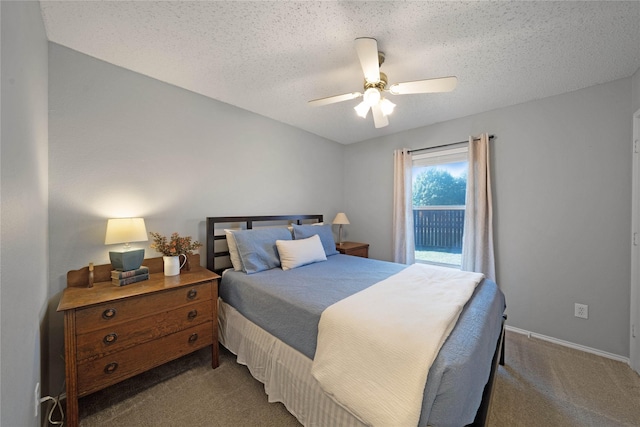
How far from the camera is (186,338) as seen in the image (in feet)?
6.00

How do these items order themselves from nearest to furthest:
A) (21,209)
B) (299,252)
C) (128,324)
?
(21,209) < (128,324) < (299,252)

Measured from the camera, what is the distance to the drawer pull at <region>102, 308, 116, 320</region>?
147cm

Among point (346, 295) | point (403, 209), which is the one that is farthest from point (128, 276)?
point (403, 209)

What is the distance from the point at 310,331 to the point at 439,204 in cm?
270

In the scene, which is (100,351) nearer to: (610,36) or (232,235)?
(232,235)

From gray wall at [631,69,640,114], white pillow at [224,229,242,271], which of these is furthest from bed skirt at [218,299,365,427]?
gray wall at [631,69,640,114]

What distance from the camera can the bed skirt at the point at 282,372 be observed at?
1306 millimetres

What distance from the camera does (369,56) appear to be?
147 centimetres

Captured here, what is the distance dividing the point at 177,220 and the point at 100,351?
1.14 metres

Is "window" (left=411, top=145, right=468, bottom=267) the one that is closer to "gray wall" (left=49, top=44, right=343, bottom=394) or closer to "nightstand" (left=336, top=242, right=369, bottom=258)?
"nightstand" (left=336, top=242, right=369, bottom=258)

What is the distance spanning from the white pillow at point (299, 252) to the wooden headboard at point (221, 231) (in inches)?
22.6

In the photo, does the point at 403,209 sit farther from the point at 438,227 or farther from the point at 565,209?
the point at 565,209

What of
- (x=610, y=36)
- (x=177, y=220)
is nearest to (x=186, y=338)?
(x=177, y=220)

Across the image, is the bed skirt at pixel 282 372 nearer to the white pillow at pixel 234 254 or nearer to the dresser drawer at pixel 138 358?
the dresser drawer at pixel 138 358
